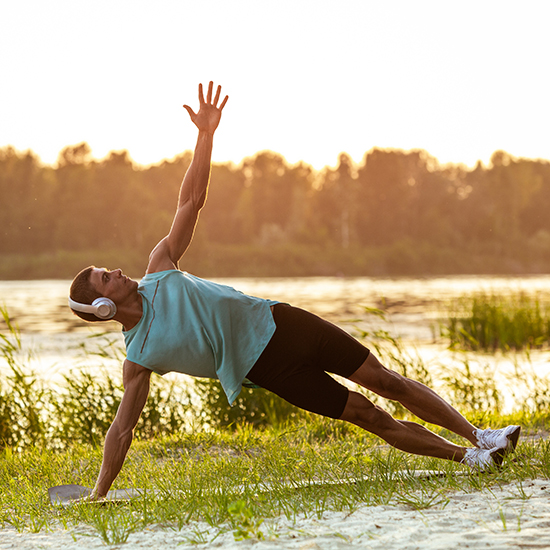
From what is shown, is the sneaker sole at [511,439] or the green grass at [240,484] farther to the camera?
the sneaker sole at [511,439]

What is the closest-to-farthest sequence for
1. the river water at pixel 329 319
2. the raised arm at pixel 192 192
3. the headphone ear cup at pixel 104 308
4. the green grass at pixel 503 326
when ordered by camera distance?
the headphone ear cup at pixel 104 308 < the raised arm at pixel 192 192 < the river water at pixel 329 319 < the green grass at pixel 503 326

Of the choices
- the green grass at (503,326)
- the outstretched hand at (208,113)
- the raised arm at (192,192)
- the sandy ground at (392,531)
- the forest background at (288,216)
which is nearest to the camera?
the sandy ground at (392,531)

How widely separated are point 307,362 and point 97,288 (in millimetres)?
1195

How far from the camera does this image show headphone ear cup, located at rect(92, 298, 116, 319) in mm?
3645

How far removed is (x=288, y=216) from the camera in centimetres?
6366

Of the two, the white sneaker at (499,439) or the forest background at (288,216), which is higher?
the forest background at (288,216)

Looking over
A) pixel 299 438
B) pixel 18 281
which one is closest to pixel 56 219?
pixel 18 281

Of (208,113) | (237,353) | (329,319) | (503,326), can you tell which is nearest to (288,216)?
(329,319)

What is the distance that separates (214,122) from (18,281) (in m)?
43.4

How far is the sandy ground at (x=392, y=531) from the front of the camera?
293cm

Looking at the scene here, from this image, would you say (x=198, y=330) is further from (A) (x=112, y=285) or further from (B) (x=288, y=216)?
(B) (x=288, y=216)

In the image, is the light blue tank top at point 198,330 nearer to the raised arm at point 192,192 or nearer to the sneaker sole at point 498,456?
the raised arm at point 192,192

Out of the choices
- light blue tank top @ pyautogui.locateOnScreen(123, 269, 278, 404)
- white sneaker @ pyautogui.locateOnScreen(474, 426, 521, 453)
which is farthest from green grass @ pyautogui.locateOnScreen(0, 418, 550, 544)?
Result: light blue tank top @ pyautogui.locateOnScreen(123, 269, 278, 404)

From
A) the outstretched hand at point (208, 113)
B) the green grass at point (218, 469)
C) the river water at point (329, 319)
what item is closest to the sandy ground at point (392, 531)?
the green grass at point (218, 469)
